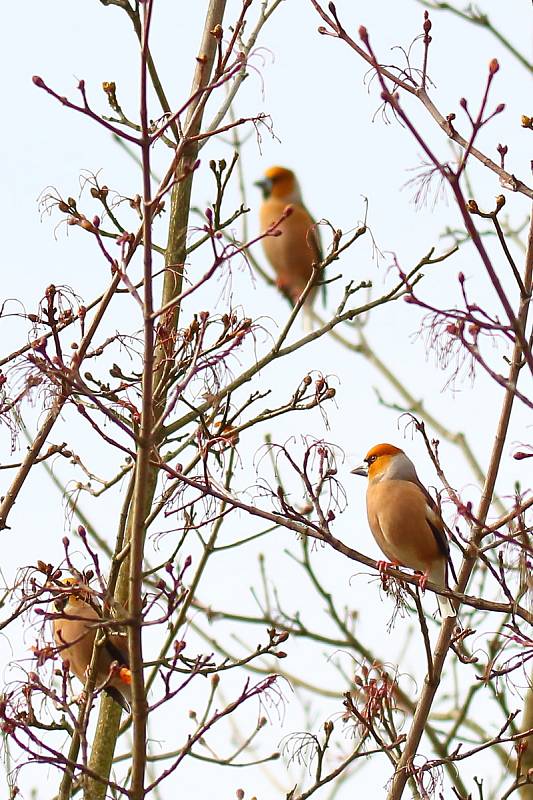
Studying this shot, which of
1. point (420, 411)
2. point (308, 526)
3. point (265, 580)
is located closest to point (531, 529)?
point (308, 526)

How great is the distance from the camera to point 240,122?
10.1 feet

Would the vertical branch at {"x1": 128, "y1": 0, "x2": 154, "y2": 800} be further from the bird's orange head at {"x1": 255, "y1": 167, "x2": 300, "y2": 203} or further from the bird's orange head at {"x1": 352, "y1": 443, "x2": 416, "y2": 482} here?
the bird's orange head at {"x1": 255, "y1": 167, "x2": 300, "y2": 203}

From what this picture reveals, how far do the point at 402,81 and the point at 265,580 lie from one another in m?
3.62

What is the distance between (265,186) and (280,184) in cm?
11

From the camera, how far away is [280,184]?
Answer: 21.4 ft

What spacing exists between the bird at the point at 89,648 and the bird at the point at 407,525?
4.17 ft

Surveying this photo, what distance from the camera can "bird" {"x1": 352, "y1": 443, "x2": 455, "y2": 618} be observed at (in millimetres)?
4926

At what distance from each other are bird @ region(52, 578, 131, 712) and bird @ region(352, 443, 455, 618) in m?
1.27

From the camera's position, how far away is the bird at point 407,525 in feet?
16.2

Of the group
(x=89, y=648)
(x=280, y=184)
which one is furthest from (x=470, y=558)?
(x=280, y=184)

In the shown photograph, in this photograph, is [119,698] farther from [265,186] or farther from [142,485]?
[265,186]

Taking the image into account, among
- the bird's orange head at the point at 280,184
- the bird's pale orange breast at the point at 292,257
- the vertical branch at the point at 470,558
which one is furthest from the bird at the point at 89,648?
the bird's orange head at the point at 280,184

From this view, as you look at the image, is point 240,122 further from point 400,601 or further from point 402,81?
point 400,601

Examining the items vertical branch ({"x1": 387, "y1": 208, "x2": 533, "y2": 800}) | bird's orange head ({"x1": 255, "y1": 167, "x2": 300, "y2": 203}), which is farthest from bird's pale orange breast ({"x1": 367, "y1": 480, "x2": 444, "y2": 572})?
bird's orange head ({"x1": 255, "y1": 167, "x2": 300, "y2": 203})
